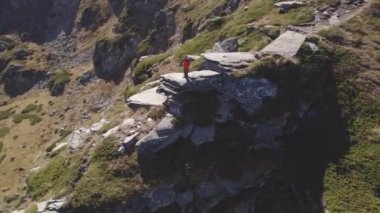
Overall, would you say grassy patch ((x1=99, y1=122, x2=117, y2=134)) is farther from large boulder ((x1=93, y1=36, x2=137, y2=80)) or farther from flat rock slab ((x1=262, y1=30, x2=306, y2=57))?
large boulder ((x1=93, y1=36, x2=137, y2=80))

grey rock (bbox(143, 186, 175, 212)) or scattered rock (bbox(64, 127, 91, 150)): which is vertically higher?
scattered rock (bbox(64, 127, 91, 150))

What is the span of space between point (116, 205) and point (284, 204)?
410 inches

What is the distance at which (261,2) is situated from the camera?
45.2 m

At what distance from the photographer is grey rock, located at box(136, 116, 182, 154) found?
31.2 metres

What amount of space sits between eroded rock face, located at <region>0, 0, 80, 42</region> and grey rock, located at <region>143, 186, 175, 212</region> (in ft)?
233

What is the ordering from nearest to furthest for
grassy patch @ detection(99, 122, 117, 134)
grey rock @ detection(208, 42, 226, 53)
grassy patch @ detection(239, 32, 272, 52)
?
grassy patch @ detection(99, 122, 117, 134) < grassy patch @ detection(239, 32, 272, 52) < grey rock @ detection(208, 42, 226, 53)

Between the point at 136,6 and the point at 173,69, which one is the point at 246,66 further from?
the point at 136,6

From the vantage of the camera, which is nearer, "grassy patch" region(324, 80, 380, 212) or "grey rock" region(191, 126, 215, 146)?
"grassy patch" region(324, 80, 380, 212)

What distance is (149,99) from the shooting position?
113ft

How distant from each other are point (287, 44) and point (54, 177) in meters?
18.4

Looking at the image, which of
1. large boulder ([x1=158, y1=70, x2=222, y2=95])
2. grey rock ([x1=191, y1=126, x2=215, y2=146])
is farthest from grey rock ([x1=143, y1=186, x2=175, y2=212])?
large boulder ([x1=158, y1=70, x2=222, y2=95])

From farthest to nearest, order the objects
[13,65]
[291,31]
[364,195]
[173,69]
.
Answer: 1. [13,65]
2. [173,69]
3. [291,31]
4. [364,195]

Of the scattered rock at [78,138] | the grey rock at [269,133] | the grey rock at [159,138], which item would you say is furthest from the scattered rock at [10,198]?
the grey rock at [269,133]

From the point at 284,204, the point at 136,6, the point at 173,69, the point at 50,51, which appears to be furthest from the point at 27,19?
the point at 284,204
